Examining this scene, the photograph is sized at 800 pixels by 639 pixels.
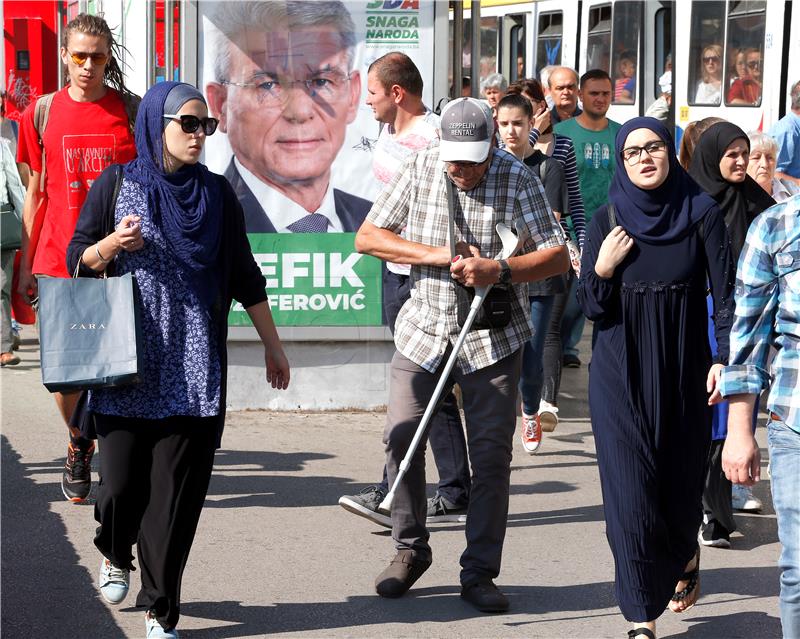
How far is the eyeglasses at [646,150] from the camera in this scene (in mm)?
4938

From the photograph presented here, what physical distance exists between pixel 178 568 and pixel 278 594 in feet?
2.36

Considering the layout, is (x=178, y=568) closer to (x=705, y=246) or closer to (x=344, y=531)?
(x=344, y=531)

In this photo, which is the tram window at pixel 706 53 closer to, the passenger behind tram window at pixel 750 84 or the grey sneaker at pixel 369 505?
the passenger behind tram window at pixel 750 84

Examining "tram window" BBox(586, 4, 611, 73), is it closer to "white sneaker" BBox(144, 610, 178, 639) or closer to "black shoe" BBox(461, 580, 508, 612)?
"black shoe" BBox(461, 580, 508, 612)

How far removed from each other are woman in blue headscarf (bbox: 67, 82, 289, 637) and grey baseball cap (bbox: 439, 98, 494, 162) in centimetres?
91

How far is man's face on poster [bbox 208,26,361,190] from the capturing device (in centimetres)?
870

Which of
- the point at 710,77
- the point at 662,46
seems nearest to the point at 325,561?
the point at 710,77

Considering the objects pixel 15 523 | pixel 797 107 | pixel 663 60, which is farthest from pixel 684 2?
pixel 15 523

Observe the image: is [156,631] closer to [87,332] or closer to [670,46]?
[87,332]

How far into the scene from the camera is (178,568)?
4879 millimetres

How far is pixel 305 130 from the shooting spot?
28.9 feet

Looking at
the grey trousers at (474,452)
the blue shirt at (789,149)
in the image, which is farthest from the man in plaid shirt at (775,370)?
the blue shirt at (789,149)

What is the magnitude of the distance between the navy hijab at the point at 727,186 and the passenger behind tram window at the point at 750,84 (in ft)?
31.7

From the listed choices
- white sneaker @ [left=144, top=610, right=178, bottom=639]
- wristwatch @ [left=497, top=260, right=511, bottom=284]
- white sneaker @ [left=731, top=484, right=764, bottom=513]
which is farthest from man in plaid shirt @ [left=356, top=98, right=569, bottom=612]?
white sneaker @ [left=731, top=484, right=764, bottom=513]
